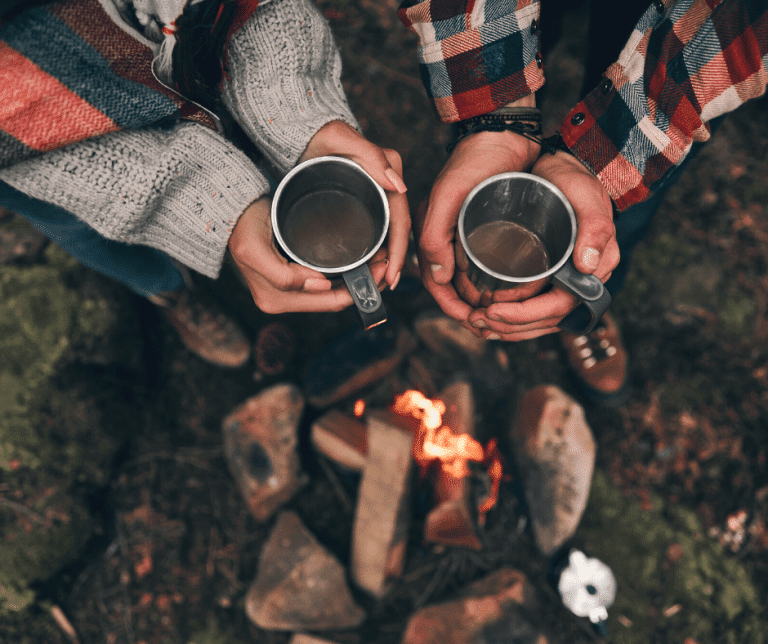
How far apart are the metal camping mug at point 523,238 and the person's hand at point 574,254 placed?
47 mm

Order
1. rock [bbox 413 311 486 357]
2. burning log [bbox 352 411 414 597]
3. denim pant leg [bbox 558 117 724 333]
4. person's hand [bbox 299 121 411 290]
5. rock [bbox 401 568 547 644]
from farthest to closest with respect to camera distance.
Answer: rock [bbox 413 311 486 357] < burning log [bbox 352 411 414 597] < rock [bbox 401 568 547 644] < denim pant leg [bbox 558 117 724 333] < person's hand [bbox 299 121 411 290]

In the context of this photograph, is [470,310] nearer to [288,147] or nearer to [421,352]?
[288,147]

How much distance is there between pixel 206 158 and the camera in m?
Result: 1.61

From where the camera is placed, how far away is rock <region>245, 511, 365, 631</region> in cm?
238

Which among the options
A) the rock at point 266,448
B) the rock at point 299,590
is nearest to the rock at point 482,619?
the rock at point 299,590

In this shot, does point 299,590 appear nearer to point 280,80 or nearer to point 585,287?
point 585,287

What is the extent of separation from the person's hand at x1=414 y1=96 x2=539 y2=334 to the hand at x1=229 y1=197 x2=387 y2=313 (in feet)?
0.65

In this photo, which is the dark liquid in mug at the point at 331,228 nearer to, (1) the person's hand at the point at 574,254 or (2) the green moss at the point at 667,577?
(1) the person's hand at the point at 574,254

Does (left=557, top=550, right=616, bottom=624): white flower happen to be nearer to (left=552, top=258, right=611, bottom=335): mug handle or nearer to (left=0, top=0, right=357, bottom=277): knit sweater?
(left=552, top=258, right=611, bottom=335): mug handle

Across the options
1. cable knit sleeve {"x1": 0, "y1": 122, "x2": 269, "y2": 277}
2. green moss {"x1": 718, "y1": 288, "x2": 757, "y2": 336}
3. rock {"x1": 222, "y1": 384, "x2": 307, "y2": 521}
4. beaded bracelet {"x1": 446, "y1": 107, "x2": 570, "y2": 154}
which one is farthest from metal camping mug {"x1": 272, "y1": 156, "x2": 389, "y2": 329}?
green moss {"x1": 718, "y1": 288, "x2": 757, "y2": 336}

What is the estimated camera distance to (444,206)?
162 cm

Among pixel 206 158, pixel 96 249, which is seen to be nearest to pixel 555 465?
pixel 206 158

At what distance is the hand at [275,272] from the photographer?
61.3 inches

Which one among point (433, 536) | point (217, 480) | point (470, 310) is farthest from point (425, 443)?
point (217, 480)
